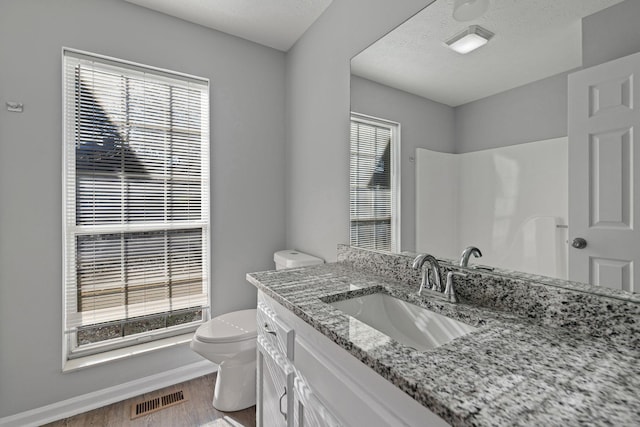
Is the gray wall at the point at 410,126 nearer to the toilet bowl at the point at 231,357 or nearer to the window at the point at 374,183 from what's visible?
the window at the point at 374,183

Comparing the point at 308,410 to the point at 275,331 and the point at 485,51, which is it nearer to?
the point at 275,331

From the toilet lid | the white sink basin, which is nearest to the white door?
the white sink basin

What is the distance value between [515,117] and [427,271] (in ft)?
2.04

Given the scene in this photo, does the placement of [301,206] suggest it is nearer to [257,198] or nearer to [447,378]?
[257,198]

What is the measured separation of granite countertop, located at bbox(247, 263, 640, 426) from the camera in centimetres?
46

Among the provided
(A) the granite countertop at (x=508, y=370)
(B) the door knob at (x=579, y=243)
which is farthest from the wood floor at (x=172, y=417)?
(B) the door knob at (x=579, y=243)

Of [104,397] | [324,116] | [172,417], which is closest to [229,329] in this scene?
[172,417]

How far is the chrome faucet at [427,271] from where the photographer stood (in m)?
1.07

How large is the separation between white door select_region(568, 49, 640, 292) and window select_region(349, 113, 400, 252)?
0.69m

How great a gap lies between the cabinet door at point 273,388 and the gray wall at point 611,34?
4.30 feet

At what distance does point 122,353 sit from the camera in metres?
1.89

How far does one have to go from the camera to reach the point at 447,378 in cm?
56

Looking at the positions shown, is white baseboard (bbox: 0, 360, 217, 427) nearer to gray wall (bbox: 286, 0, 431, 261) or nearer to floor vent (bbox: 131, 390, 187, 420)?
floor vent (bbox: 131, 390, 187, 420)

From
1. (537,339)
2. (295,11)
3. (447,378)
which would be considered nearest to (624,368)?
(537,339)
